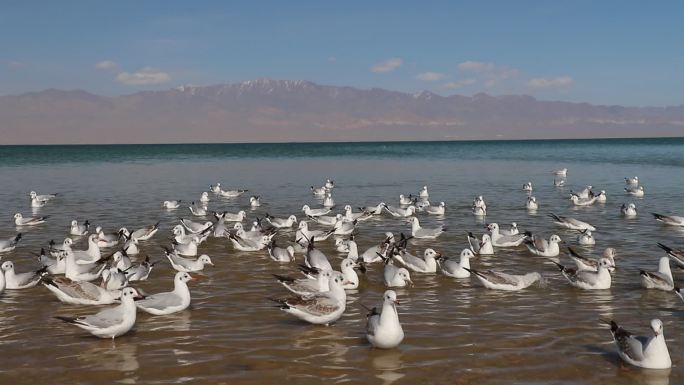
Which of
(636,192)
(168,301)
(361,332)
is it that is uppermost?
(636,192)

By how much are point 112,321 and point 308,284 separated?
174 inches

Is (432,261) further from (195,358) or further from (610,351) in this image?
(195,358)

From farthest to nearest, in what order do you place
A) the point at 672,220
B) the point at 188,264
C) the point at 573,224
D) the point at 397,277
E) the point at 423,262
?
1. the point at 573,224
2. the point at 672,220
3. the point at 188,264
4. the point at 423,262
5. the point at 397,277

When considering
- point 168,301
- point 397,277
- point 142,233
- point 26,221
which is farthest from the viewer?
point 26,221

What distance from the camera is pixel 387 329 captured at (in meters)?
10.4

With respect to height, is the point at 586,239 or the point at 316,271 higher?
the point at 316,271

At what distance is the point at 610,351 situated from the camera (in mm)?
10648

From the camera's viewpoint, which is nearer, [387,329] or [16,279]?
[387,329]

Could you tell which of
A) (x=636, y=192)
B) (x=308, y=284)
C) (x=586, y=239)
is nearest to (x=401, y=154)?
(x=636, y=192)

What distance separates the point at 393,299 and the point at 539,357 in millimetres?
2520

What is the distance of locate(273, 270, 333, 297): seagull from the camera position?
45.1 ft

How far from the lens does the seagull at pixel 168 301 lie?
12430 mm

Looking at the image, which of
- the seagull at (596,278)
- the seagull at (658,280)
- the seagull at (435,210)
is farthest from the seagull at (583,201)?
the seagull at (596,278)

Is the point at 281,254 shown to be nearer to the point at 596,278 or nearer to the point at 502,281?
the point at 502,281
